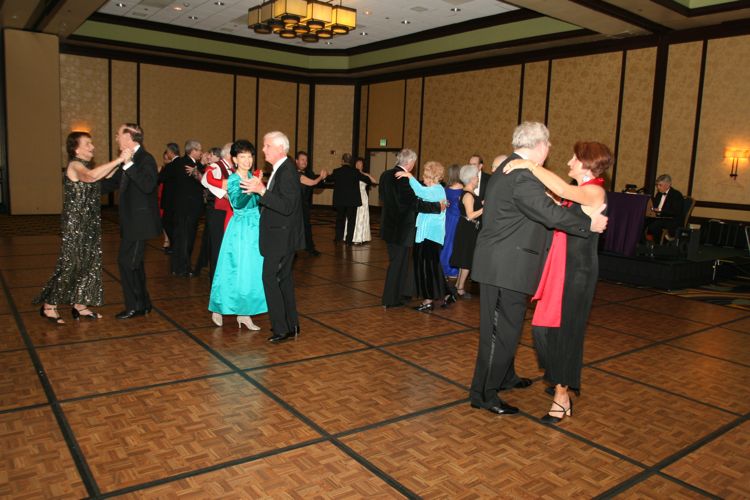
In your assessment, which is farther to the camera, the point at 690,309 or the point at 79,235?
the point at 690,309

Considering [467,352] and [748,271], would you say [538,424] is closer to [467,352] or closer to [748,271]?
[467,352]

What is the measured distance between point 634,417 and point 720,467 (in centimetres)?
59

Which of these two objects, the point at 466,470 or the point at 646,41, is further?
the point at 646,41

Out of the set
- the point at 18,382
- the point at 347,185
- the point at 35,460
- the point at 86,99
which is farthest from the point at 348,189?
the point at 86,99

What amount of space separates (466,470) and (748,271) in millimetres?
7832

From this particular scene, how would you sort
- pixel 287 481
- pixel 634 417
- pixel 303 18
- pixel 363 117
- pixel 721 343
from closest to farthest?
pixel 287 481 → pixel 634 417 → pixel 721 343 → pixel 303 18 → pixel 363 117

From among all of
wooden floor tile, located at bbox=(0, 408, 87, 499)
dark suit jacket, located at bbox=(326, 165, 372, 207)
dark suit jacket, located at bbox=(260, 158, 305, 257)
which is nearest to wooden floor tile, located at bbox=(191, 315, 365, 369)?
dark suit jacket, located at bbox=(260, 158, 305, 257)

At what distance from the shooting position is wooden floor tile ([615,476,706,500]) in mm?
2457

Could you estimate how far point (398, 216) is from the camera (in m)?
5.37

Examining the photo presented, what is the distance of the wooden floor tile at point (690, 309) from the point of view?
5.95 metres

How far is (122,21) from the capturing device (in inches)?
542

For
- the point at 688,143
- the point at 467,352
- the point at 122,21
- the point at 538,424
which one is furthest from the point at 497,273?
the point at 122,21

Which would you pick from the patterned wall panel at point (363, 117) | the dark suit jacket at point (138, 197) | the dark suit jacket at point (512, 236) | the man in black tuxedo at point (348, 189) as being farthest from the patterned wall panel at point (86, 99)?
the dark suit jacket at point (512, 236)

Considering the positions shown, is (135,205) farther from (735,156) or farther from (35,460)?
(735,156)
